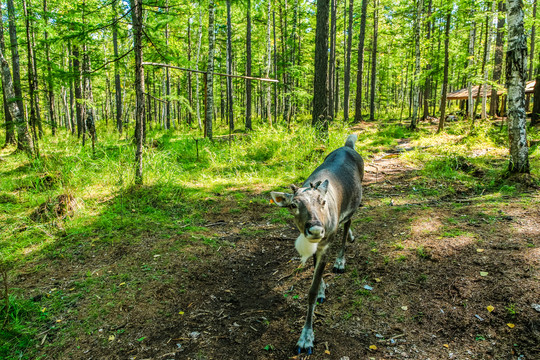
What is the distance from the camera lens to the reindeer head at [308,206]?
7.66 feet

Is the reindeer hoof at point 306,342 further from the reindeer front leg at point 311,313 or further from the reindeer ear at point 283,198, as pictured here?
the reindeer ear at point 283,198

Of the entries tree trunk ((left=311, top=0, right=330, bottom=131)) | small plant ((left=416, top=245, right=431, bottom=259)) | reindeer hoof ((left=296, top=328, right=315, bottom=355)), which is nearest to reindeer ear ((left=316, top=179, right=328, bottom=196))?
reindeer hoof ((left=296, top=328, right=315, bottom=355))

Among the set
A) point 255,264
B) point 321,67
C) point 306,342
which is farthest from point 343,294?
point 321,67

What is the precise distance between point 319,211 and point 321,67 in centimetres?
942

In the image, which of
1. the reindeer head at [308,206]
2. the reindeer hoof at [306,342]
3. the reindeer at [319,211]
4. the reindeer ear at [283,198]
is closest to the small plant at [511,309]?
the reindeer at [319,211]

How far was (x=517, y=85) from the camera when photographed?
593cm

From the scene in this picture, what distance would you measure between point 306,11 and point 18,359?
27.4 m

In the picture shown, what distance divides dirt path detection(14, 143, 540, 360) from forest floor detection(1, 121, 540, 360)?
0.5 inches

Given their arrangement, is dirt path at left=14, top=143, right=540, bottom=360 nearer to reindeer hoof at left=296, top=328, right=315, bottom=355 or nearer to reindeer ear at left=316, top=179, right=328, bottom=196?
reindeer hoof at left=296, top=328, right=315, bottom=355

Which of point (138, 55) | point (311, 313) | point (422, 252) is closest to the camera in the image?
point (311, 313)

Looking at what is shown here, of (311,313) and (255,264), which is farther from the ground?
(311,313)

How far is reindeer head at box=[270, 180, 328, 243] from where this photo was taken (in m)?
2.33

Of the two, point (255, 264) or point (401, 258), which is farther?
point (255, 264)

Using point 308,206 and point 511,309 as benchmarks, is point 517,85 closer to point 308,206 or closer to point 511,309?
point 511,309
